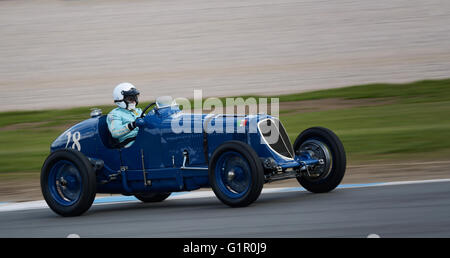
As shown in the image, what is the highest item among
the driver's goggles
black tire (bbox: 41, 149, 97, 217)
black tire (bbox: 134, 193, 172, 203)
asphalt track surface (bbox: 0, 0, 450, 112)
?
asphalt track surface (bbox: 0, 0, 450, 112)

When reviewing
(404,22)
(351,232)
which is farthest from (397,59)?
(351,232)

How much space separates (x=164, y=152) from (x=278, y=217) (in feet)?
5.91

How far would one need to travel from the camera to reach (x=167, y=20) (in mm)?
25859

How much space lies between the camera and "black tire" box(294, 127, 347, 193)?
7.71 metres

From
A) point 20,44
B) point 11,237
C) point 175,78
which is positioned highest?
point 20,44

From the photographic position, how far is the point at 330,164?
778cm

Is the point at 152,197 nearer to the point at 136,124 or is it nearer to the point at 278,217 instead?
the point at 136,124

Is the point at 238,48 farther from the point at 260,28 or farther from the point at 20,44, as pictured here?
the point at 20,44

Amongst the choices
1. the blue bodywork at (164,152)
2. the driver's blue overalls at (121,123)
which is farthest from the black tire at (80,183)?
the driver's blue overalls at (121,123)

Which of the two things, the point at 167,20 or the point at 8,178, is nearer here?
the point at 8,178

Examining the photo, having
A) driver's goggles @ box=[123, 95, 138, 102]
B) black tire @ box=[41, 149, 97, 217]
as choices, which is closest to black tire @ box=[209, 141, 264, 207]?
black tire @ box=[41, 149, 97, 217]

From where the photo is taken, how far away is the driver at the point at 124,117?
790 cm

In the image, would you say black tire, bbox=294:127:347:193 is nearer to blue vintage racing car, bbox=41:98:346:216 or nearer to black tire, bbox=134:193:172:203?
blue vintage racing car, bbox=41:98:346:216
